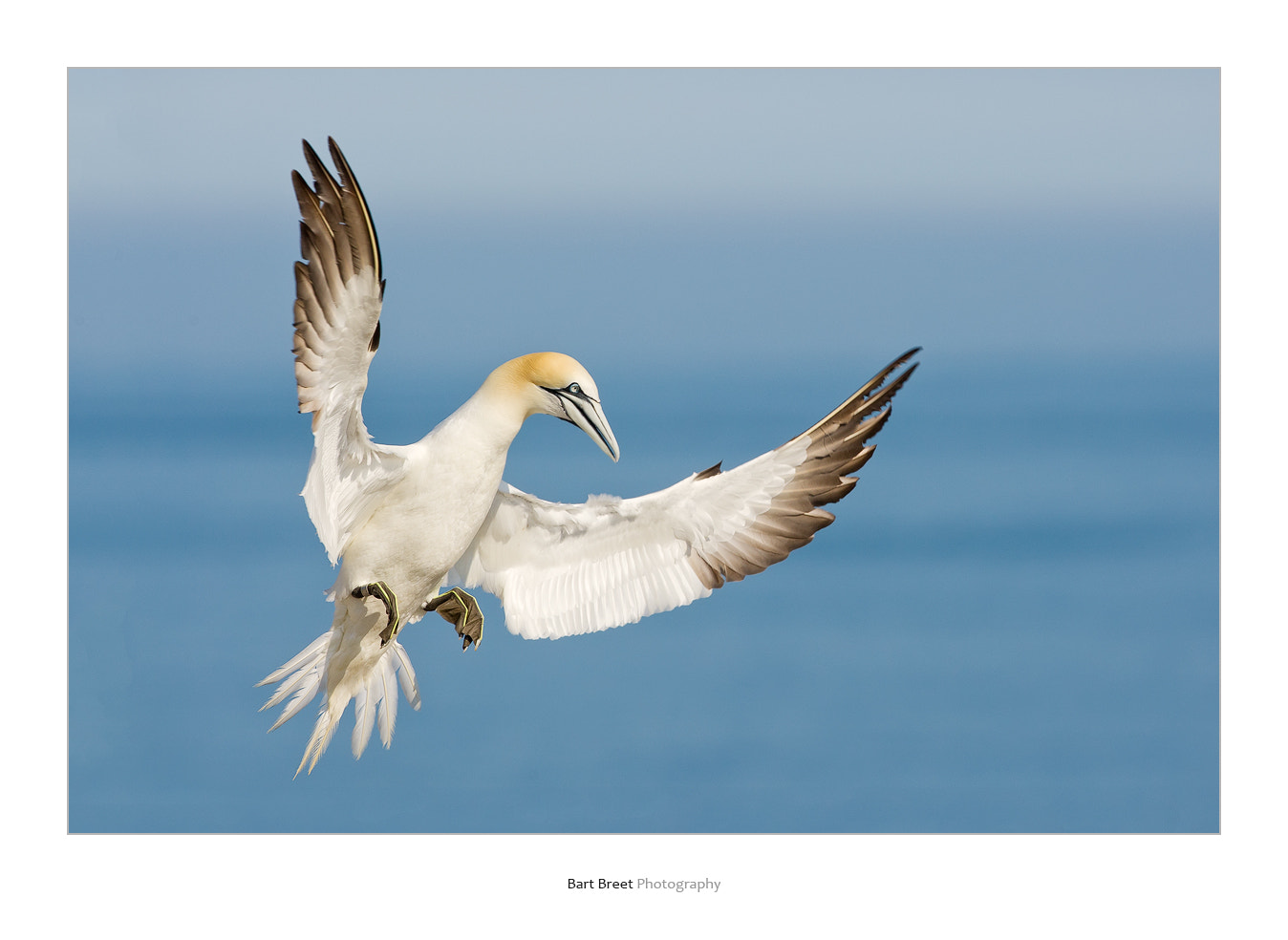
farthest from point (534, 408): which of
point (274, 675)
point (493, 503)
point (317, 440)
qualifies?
point (274, 675)

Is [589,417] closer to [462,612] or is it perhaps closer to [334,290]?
[462,612]

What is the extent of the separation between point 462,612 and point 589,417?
0.87 m

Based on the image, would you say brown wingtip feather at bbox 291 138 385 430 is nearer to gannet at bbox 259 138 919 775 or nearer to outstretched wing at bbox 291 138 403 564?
outstretched wing at bbox 291 138 403 564

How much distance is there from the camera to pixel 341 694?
467 cm

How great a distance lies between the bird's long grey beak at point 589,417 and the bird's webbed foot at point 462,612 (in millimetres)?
788

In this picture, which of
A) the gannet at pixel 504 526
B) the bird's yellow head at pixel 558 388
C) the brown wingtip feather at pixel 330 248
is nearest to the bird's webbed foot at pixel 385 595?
the gannet at pixel 504 526

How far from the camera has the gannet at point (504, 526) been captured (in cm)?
417

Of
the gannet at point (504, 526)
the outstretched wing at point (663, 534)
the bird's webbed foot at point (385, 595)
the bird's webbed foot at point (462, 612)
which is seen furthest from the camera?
the bird's webbed foot at point (462, 612)

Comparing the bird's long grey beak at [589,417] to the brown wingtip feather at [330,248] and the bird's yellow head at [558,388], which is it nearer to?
the bird's yellow head at [558,388]

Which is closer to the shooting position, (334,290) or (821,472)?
(334,290)

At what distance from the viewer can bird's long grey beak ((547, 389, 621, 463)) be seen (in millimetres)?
4266

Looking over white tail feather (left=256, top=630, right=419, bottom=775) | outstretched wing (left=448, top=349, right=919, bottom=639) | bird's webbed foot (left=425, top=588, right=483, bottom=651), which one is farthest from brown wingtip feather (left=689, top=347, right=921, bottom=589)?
white tail feather (left=256, top=630, right=419, bottom=775)

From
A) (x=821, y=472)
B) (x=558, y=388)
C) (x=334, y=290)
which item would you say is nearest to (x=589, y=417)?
(x=558, y=388)
